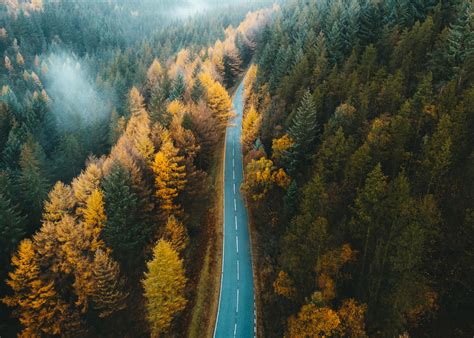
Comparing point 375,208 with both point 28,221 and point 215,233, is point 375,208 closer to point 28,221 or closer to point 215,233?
point 215,233

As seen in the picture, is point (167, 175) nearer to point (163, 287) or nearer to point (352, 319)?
point (163, 287)

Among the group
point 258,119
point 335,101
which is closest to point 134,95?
point 258,119

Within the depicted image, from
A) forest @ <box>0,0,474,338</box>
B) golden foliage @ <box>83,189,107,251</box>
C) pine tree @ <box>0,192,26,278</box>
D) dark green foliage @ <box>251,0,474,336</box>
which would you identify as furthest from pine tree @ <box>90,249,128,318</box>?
dark green foliage @ <box>251,0,474,336</box>

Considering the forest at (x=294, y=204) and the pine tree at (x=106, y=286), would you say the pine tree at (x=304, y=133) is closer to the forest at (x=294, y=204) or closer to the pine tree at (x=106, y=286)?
the forest at (x=294, y=204)

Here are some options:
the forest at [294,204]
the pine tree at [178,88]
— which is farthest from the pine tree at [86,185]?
the pine tree at [178,88]

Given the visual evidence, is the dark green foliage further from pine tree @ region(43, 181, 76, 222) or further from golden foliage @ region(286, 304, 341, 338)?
pine tree @ region(43, 181, 76, 222)
